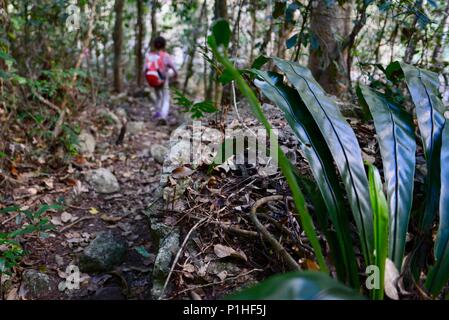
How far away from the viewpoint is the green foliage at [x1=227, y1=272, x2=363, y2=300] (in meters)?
0.72

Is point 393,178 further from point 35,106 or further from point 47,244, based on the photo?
point 35,106

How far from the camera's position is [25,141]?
3102mm

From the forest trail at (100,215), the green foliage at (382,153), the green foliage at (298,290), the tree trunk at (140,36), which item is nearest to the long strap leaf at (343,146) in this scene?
the green foliage at (382,153)

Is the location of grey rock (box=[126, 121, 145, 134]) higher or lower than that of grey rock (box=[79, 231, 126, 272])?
higher

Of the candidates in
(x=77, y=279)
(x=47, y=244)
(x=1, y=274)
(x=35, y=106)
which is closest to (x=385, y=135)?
(x=77, y=279)

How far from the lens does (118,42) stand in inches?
217

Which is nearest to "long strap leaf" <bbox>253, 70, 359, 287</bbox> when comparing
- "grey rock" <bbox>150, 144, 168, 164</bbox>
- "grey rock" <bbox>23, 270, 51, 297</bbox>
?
"grey rock" <bbox>23, 270, 51, 297</bbox>

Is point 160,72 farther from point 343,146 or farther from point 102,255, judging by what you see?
point 343,146

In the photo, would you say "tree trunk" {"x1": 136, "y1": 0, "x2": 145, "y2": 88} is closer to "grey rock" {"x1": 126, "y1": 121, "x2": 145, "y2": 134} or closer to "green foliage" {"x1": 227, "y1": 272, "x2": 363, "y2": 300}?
"grey rock" {"x1": 126, "y1": 121, "x2": 145, "y2": 134}

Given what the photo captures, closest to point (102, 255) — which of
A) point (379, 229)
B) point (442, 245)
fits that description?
point (379, 229)

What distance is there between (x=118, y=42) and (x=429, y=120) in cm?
505

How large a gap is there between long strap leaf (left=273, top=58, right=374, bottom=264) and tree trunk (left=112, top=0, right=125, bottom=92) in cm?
437

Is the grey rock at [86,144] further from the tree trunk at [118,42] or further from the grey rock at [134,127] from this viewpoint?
the tree trunk at [118,42]

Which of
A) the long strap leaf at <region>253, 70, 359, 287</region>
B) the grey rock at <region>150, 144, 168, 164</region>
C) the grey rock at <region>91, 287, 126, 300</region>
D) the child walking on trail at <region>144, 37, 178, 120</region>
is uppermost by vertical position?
the child walking on trail at <region>144, 37, 178, 120</region>
